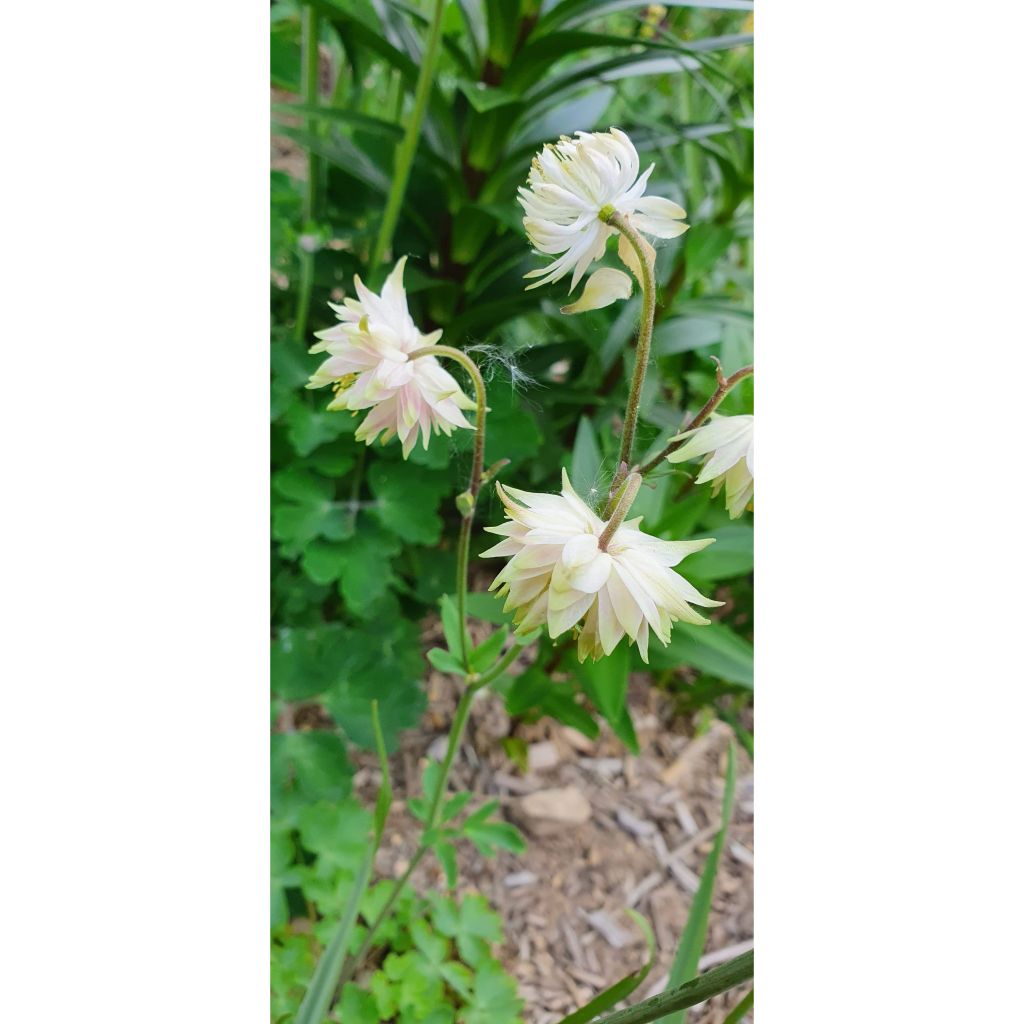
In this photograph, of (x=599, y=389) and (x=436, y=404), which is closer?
(x=436, y=404)

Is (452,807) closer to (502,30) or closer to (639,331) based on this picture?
(639,331)

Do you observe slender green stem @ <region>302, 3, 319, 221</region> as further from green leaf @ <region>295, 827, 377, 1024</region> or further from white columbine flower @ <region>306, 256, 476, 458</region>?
green leaf @ <region>295, 827, 377, 1024</region>

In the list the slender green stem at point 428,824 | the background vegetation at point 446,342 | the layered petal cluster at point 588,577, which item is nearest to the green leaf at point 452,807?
the slender green stem at point 428,824

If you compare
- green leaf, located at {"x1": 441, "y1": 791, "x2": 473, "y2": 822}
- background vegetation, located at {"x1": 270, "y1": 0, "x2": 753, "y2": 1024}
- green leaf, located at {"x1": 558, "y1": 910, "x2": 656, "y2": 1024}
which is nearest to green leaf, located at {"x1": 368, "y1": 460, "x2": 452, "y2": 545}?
background vegetation, located at {"x1": 270, "y1": 0, "x2": 753, "y2": 1024}

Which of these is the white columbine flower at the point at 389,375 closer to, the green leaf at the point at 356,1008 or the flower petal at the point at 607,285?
the flower petal at the point at 607,285
